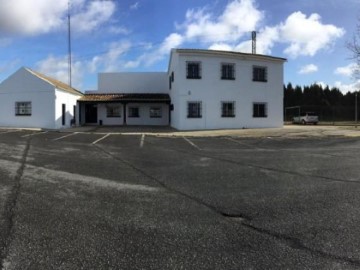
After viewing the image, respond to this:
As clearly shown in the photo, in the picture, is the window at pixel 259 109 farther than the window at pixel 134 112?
No

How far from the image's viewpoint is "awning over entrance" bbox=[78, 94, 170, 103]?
38.0 m

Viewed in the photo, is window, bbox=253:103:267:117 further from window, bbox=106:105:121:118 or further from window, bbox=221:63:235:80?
window, bbox=106:105:121:118

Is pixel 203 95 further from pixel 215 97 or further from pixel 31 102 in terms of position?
pixel 31 102

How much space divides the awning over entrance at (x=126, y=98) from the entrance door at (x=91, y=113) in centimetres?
108

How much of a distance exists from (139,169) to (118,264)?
670 centimetres

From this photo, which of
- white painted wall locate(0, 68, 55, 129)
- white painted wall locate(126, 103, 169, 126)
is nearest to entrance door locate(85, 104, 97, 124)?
white painted wall locate(126, 103, 169, 126)

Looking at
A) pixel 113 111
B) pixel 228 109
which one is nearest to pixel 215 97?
pixel 228 109

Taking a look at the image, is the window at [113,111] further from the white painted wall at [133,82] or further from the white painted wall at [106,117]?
the white painted wall at [133,82]

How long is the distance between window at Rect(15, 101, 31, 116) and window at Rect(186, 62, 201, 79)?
43.1 ft

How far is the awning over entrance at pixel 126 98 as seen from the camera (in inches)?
1496

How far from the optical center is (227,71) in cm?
3244

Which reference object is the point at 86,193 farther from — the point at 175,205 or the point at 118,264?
the point at 118,264

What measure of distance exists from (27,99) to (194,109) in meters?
13.6

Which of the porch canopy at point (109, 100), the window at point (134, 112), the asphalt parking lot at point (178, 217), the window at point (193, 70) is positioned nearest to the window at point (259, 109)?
the window at point (193, 70)
